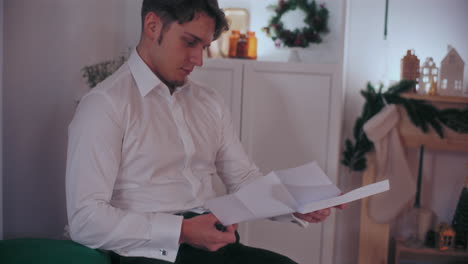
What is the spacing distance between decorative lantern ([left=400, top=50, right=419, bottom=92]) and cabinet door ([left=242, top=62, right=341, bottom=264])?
51cm

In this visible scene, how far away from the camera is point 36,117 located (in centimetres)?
224

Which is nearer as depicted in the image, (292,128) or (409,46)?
(292,128)

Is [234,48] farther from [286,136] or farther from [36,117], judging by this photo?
[36,117]

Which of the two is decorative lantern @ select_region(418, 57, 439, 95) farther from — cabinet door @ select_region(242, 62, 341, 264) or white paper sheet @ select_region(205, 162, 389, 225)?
white paper sheet @ select_region(205, 162, 389, 225)

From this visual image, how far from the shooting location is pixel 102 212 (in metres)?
1.30

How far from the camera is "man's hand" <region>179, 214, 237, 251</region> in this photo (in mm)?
1333

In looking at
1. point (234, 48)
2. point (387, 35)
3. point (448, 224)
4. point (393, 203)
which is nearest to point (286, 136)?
point (234, 48)

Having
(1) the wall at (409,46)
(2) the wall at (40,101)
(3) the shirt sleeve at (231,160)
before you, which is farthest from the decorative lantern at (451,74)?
(2) the wall at (40,101)

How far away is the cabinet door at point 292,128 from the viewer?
255 cm

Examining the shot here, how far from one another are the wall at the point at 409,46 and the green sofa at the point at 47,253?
211 cm

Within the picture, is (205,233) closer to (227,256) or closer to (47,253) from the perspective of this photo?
(227,256)

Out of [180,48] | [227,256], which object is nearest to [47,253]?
[227,256]

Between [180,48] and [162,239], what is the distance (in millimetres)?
600

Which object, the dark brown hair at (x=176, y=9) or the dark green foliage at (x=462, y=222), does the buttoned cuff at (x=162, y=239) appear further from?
the dark green foliage at (x=462, y=222)
